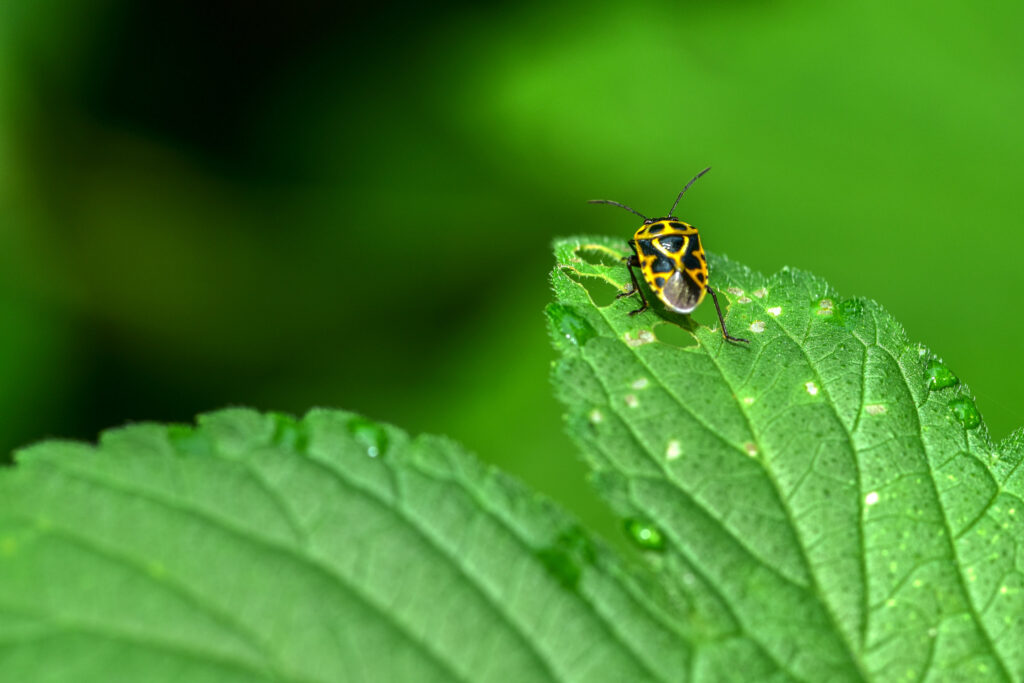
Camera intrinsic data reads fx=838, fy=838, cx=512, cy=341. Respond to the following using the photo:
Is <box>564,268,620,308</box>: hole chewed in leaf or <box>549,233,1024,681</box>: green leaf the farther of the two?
<box>564,268,620,308</box>: hole chewed in leaf

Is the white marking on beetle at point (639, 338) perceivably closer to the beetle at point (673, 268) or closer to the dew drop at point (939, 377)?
the beetle at point (673, 268)

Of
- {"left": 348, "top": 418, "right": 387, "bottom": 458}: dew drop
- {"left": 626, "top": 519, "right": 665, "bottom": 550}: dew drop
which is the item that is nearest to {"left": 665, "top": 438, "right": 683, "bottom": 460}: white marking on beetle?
{"left": 626, "top": 519, "right": 665, "bottom": 550}: dew drop

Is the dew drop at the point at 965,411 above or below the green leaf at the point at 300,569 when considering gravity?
above

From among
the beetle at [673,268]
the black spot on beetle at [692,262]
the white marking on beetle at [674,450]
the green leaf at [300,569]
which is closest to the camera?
the green leaf at [300,569]

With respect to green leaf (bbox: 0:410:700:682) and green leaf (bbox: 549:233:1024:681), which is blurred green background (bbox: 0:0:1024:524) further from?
green leaf (bbox: 0:410:700:682)

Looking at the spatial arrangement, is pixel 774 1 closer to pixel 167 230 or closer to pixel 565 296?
pixel 565 296

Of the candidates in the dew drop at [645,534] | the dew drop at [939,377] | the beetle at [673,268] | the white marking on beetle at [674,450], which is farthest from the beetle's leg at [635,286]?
the dew drop at [939,377]

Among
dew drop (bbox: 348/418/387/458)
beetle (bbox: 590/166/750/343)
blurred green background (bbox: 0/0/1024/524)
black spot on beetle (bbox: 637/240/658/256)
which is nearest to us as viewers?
dew drop (bbox: 348/418/387/458)
